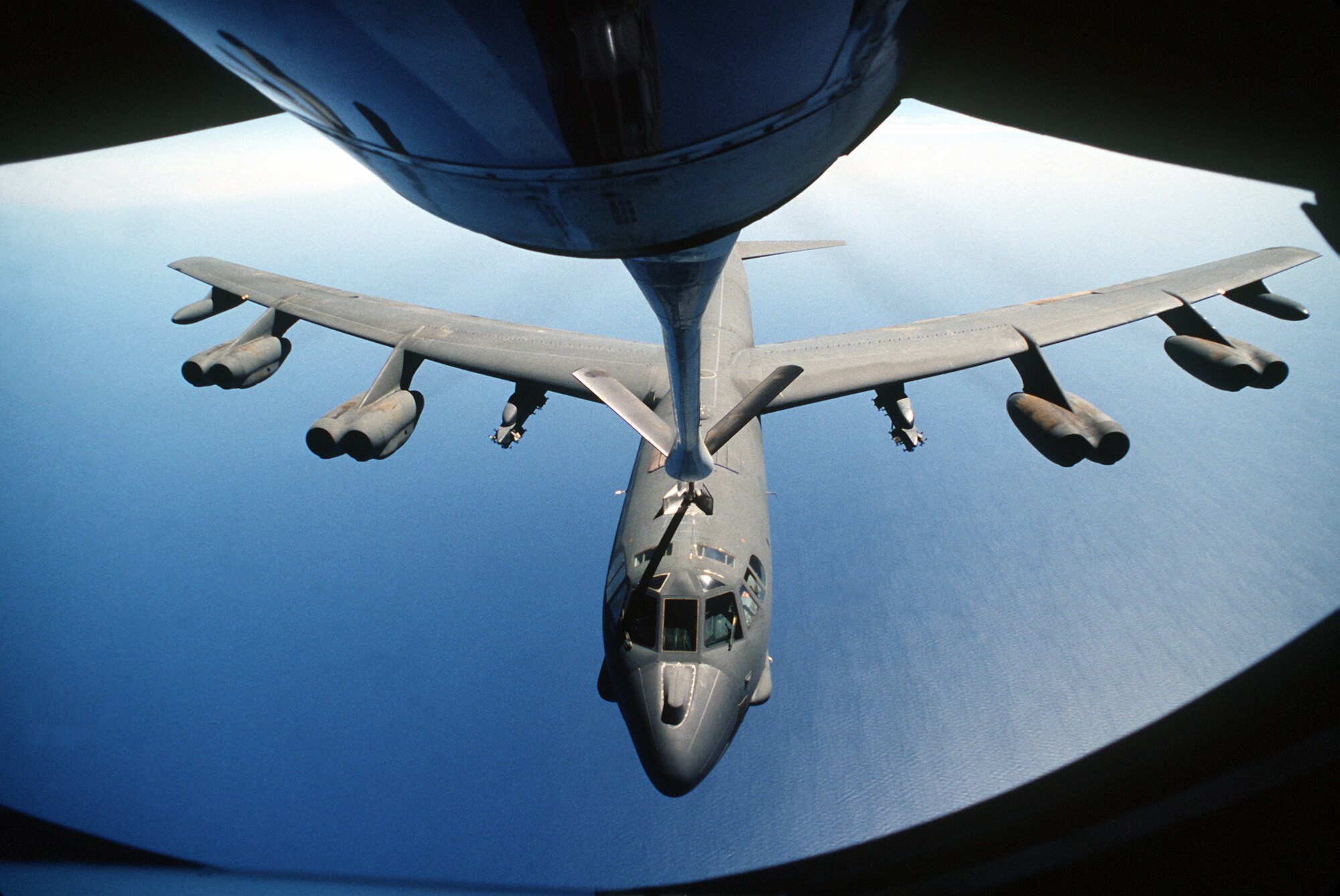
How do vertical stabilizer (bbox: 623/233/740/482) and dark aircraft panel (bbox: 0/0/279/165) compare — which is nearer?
vertical stabilizer (bbox: 623/233/740/482)

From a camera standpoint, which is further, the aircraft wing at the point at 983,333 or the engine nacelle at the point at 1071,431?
the aircraft wing at the point at 983,333

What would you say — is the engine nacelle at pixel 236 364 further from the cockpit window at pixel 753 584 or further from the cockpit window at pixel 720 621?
the cockpit window at pixel 753 584

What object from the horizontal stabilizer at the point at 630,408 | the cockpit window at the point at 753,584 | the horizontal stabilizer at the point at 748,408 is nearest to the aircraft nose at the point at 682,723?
the cockpit window at the point at 753,584

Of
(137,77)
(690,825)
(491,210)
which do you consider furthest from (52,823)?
(491,210)

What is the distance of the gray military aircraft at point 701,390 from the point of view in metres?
5.58

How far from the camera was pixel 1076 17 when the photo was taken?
1857 mm

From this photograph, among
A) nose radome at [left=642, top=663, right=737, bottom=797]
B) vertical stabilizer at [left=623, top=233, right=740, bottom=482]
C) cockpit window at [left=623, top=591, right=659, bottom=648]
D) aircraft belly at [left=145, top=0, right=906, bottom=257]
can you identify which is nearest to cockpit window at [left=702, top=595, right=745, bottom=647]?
nose radome at [left=642, top=663, right=737, bottom=797]

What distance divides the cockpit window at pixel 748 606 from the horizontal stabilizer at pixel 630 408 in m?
2.51

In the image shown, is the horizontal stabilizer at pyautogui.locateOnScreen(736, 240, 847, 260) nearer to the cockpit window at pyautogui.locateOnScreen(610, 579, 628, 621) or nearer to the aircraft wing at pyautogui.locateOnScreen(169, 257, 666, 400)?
the aircraft wing at pyautogui.locateOnScreen(169, 257, 666, 400)

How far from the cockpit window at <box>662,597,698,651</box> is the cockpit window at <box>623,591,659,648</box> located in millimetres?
152

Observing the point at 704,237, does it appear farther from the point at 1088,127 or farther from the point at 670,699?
the point at 670,699

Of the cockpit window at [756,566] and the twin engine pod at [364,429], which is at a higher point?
the twin engine pod at [364,429]

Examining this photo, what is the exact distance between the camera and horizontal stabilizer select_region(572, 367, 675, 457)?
14.7ft

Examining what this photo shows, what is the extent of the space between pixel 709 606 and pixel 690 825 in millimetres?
9570
